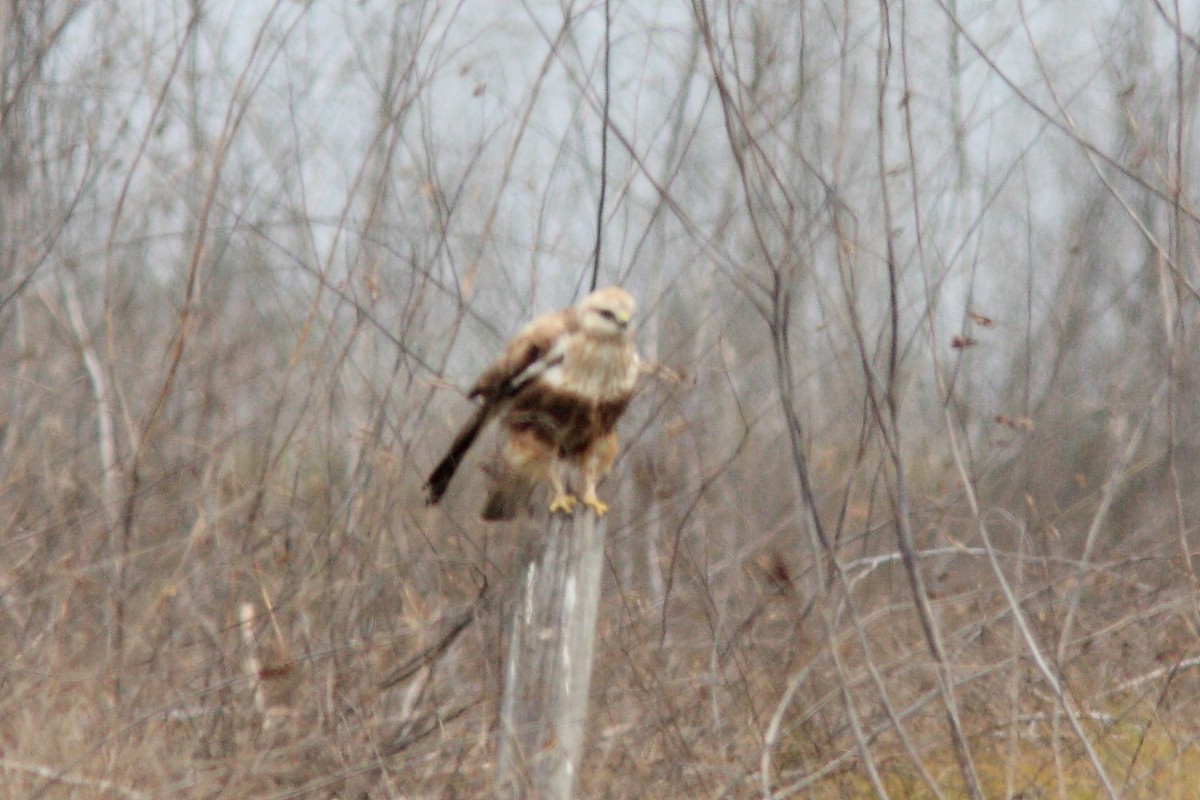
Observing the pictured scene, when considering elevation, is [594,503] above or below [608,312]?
below

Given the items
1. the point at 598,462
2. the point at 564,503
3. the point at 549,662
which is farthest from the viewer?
the point at 598,462

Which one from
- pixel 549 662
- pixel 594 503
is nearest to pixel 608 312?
pixel 594 503

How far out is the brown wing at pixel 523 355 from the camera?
342 cm

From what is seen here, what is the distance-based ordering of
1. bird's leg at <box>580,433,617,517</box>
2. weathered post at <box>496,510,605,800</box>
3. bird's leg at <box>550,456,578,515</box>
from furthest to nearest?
1. bird's leg at <box>580,433,617,517</box>
2. bird's leg at <box>550,456,578,515</box>
3. weathered post at <box>496,510,605,800</box>

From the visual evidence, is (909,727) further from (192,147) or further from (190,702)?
(192,147)

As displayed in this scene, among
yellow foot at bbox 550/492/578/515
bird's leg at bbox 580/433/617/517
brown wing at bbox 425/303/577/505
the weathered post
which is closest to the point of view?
the weathered post

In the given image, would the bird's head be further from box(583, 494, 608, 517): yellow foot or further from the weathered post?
the weathered post

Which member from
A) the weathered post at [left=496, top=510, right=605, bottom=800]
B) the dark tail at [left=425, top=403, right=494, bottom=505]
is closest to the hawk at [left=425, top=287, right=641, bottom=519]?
the dark tail at [left=425, top=403, right=494, bottom=505]

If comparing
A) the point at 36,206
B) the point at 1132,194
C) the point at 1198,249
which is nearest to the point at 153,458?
the point at 36,206

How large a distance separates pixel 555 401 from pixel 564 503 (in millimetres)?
348

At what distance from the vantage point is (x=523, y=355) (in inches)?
136

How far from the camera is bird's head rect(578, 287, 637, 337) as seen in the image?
3.27m

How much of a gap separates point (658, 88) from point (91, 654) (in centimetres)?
265

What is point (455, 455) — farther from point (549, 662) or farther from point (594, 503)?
point (549, 662)
